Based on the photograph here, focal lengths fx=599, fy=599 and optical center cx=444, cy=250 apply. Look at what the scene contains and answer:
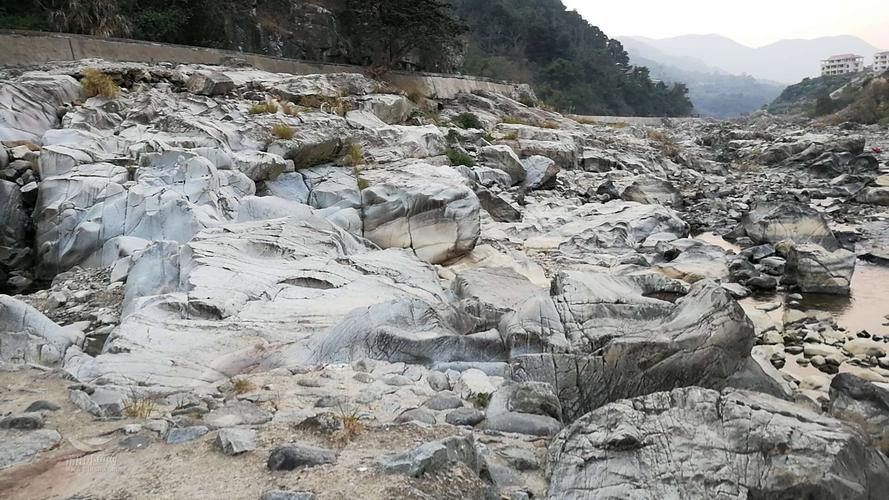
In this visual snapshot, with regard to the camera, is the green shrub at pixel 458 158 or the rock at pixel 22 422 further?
the green shrub at pixel 458 158

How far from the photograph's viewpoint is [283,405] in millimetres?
4426

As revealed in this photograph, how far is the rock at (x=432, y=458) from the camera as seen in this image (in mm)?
3137

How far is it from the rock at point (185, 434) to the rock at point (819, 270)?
10.7 metres

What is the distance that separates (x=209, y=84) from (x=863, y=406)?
48.6 ft

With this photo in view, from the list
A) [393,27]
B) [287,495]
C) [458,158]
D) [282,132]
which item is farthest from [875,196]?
[287,495]

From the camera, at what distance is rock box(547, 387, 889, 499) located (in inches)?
125

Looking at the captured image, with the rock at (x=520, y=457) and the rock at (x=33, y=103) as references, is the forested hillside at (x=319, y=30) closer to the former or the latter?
the rock at (x=33, y=103)

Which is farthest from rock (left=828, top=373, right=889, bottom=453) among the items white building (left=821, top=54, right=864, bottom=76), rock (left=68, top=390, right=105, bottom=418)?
white building (left=821, top=54, right=864, bottom=76)

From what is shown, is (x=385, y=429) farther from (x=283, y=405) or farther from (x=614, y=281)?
(x=614, y=281)

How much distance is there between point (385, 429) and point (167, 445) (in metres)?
1.32

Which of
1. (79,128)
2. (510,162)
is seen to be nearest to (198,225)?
(79,128)

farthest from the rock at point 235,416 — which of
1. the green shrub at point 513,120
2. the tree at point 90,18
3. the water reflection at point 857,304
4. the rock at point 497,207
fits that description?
the green shrub at point 513,120

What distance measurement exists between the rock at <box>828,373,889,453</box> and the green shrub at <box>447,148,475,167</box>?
1248 cm

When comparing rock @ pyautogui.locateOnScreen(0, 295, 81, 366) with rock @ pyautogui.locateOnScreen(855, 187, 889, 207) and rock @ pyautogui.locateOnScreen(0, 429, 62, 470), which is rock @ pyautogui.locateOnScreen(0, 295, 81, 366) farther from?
rock @ pyautogui.locateOnScreen(855, 187, 889, 207)
